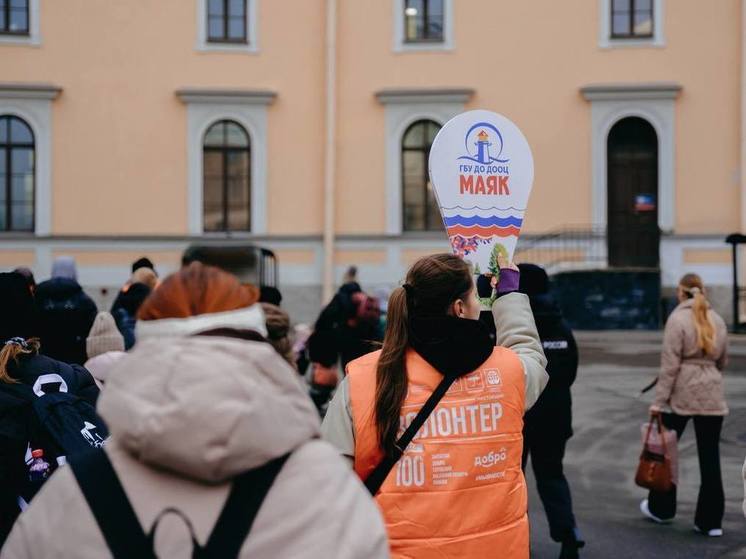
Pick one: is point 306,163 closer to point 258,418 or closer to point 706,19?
point 706,19

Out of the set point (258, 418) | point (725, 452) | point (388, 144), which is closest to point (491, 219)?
point (258, 418)

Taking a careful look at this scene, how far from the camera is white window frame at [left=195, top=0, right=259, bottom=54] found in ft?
75.4

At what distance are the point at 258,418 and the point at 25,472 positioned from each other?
204 cm

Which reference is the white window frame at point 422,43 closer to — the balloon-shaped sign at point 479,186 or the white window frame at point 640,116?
the white window frame at point 640,116

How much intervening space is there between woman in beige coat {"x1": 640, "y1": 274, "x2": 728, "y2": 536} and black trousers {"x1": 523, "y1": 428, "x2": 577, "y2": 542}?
1230 mm

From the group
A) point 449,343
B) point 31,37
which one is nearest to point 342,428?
point 449,343

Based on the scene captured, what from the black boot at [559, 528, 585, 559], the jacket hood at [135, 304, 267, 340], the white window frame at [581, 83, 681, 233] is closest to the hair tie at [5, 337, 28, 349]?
the jacket hood at [135, 304, 267, 340]

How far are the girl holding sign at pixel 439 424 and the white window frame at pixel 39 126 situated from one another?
67.0 feet

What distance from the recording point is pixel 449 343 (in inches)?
131

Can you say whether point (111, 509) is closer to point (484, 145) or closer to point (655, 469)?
point (484, 145)

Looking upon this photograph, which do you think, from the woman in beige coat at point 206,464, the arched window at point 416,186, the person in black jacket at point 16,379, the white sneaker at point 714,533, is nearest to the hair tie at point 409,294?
the person in black jacket at point 16,379

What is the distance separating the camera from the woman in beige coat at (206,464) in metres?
1.80

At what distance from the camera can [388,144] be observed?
2303cm

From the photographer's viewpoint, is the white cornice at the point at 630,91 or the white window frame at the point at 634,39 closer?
the white cornice at the point at 630,91
